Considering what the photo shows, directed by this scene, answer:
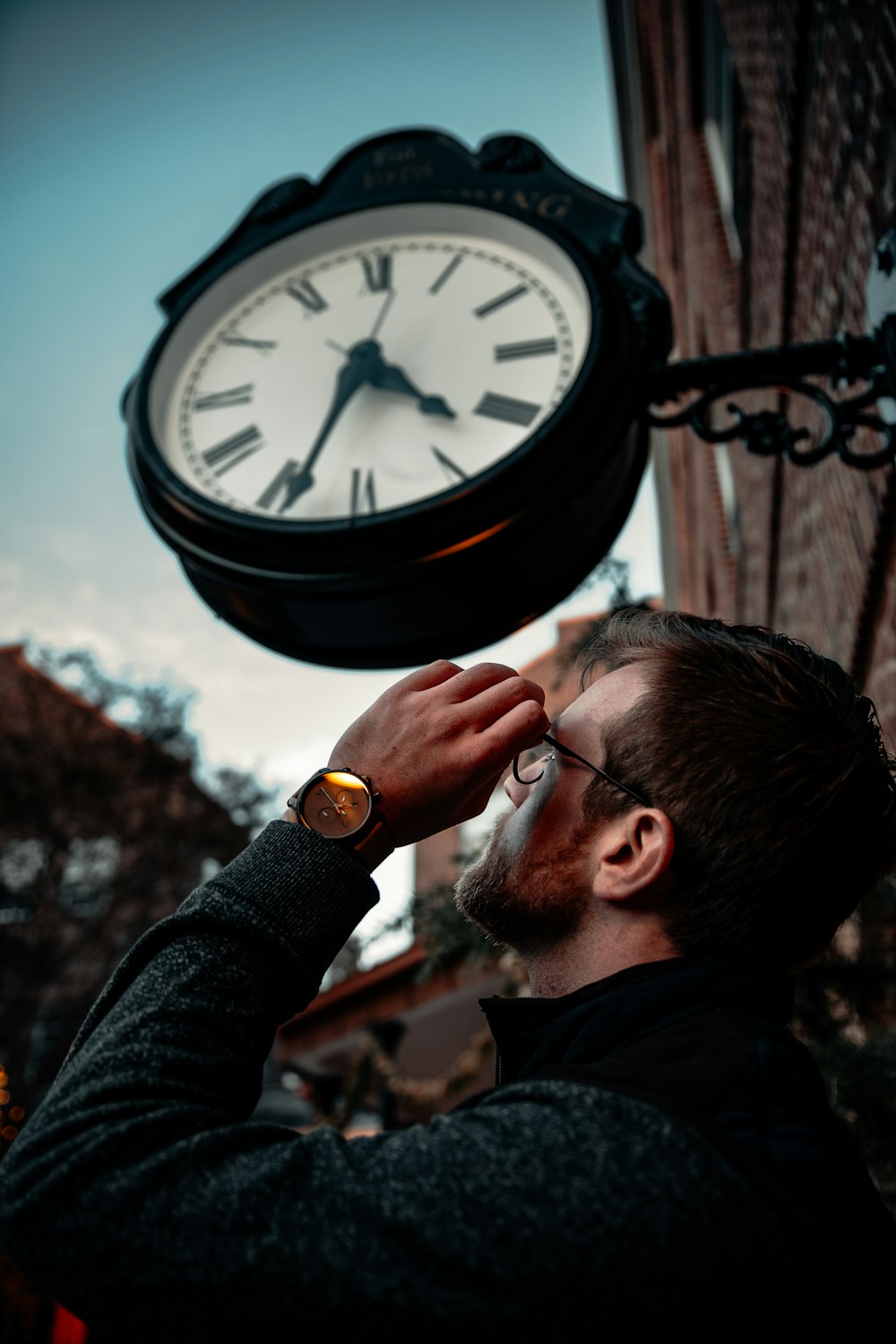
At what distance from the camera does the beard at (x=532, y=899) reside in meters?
1.18

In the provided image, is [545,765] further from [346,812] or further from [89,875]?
[89,875]

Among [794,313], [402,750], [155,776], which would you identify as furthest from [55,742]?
[402,750]

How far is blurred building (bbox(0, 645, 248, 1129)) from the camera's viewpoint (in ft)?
52.6

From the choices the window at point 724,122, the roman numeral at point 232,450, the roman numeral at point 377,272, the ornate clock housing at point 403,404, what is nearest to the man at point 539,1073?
the ornate clock housing at point 403,404

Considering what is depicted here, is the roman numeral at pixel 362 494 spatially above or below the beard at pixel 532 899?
above

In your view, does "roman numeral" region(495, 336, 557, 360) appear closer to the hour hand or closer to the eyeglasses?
the hour hand

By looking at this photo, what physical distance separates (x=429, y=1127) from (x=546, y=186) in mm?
1809

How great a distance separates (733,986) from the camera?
1.01 m

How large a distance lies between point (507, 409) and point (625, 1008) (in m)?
1.07

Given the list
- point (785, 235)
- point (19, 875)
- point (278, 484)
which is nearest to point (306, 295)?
point (278, 484)

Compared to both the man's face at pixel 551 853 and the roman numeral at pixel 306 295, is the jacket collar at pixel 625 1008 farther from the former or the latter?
the roman numeral at pixel 306 295

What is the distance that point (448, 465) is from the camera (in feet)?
5.51

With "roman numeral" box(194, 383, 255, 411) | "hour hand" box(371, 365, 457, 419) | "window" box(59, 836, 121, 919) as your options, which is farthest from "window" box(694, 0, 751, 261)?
"window" box(59, 836, 121, 919)

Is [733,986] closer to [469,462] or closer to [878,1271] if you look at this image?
[878,1271]
